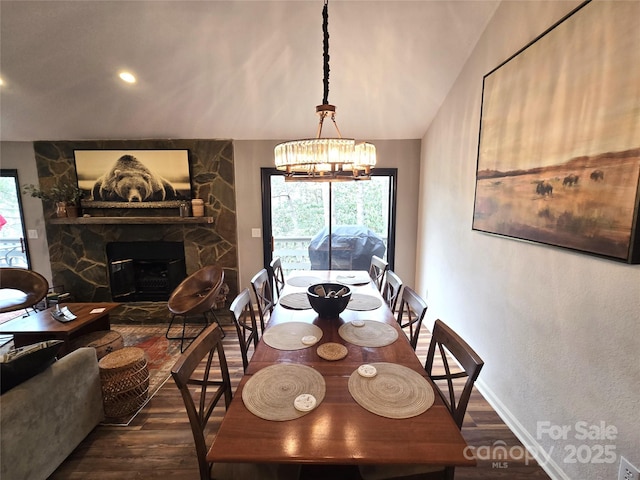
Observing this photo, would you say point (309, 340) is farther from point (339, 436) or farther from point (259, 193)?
point (259, 193)

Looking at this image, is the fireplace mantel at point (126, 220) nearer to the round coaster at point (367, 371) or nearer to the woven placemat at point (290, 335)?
the woven placemat at point (290, 335)

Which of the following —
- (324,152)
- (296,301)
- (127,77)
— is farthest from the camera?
(127,77)

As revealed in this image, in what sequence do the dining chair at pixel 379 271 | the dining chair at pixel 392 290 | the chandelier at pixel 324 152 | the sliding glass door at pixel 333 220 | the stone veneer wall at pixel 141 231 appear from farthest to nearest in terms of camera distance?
the sliding glass door at pixel 333 220
the stone veneer wall at pixel 141 231
the dining chair at pixel 379 271
the dining chair at pixel 392 290
the chandelier at pixel 324 152

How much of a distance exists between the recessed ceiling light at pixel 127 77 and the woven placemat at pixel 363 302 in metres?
3.05

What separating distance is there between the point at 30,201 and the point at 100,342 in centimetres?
275

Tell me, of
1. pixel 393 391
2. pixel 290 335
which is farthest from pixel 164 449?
pixel 393 391

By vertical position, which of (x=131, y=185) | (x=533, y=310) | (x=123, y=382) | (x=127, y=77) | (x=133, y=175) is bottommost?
(x=123, y=382)

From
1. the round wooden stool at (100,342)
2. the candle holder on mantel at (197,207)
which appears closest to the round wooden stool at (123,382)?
the round wooden stool at (100,342)

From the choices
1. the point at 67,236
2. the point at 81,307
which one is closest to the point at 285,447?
the point at 81,307

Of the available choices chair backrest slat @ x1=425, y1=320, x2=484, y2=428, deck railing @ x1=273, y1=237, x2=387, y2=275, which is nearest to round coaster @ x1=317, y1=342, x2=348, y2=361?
chair backrest slat @ x1=425, y1=320, x2=484, y2=428

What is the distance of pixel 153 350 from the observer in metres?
3.14

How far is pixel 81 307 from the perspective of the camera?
298cm

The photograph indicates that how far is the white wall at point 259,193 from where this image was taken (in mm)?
3826

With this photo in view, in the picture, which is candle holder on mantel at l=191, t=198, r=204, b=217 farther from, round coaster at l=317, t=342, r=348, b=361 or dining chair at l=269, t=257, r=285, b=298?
round coaster at l=317, t=342, r=348, b=361
